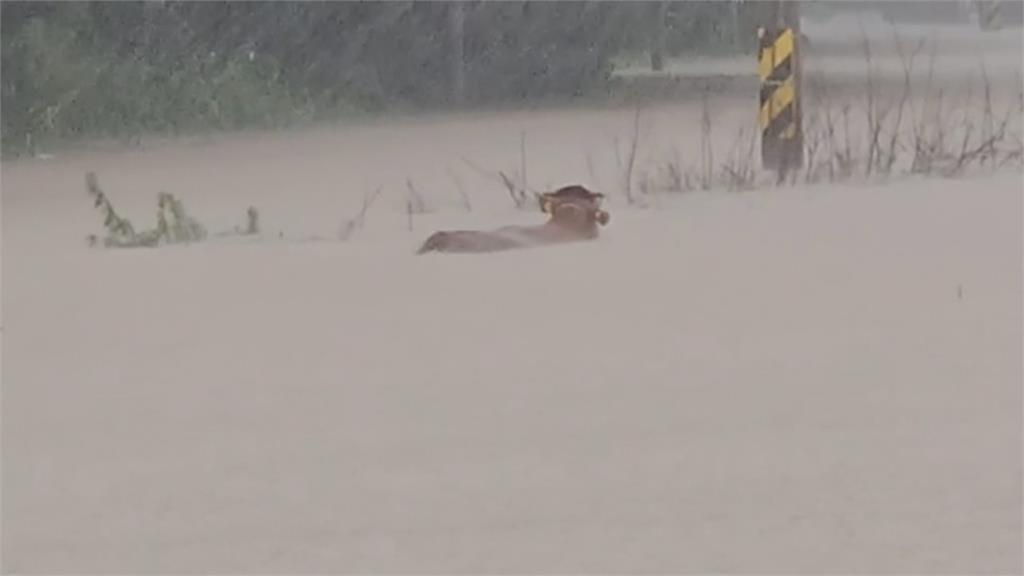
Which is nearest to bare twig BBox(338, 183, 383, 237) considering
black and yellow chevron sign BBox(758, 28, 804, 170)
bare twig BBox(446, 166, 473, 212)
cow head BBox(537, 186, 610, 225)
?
bare twig BBox(446, 166, 473, 212)

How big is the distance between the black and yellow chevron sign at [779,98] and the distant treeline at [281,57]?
7.38m

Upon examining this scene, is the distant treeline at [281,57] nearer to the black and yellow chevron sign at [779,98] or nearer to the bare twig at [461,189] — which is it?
the bare twig at [461,189]

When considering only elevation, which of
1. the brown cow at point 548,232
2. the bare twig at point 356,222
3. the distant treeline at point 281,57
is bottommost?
the distant treeline at point 281,57

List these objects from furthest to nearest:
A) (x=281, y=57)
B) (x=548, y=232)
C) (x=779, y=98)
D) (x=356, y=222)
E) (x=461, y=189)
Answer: (x=281, y=57), (x=461, y=189), (x=779, y=98), (x=356, y=222), (x=548, y=232)

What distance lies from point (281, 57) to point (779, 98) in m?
10.2

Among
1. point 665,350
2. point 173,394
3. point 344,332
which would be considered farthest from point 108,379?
point 665,350

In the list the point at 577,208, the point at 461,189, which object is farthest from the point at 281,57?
the point at 577,208

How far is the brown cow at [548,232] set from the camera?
8.05m

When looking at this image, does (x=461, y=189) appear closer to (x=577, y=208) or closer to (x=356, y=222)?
(x=356, y=222)

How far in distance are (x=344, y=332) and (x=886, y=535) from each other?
8.23 feet

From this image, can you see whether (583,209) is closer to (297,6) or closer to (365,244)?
(365,244)

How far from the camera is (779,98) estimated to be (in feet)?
36.7

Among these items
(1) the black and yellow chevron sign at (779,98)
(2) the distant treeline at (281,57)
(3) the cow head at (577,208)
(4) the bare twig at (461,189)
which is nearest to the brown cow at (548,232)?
(3) the cow head at (577,208)

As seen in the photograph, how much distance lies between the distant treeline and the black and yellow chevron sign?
7.38 metres
